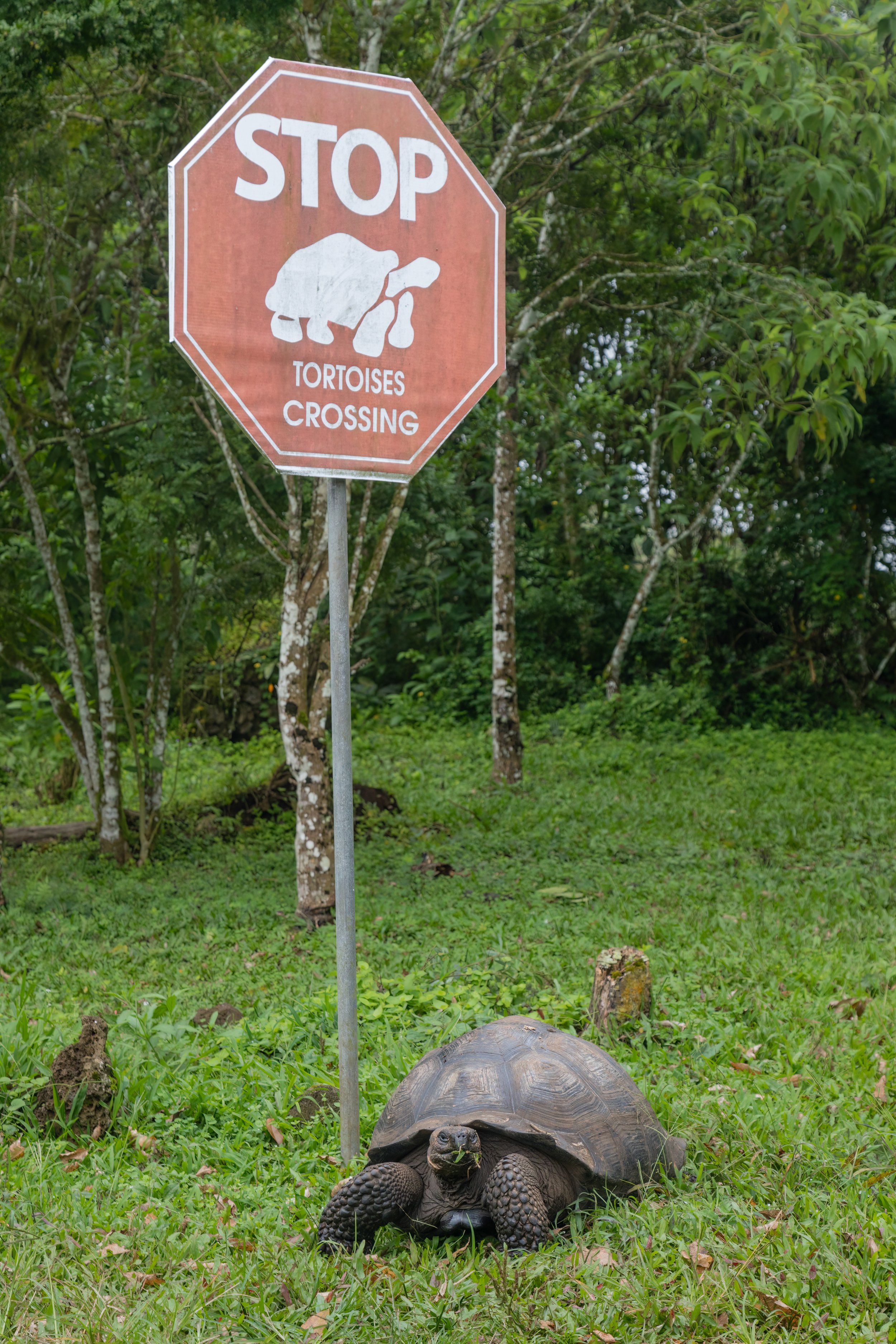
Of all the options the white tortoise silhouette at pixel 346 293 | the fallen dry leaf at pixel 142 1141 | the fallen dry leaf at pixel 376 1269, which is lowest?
the fallen dry leaf at pixel 142 1141

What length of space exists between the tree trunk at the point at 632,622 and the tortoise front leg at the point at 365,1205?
1065 centimetres

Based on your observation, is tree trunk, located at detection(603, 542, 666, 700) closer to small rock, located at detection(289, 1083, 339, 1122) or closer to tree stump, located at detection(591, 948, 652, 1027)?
tree stump, located at detection(591, 948, 652, 1027)

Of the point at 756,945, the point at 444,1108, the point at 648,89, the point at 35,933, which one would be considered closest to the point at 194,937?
the point at 35,933

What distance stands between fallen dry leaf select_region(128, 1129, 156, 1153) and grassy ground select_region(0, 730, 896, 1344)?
1.1 inches

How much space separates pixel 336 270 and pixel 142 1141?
2.75 m

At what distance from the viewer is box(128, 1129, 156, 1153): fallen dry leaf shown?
3545 millimetres

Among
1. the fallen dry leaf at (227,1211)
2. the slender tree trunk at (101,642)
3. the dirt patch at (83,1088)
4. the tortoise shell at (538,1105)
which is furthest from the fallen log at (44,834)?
the tortoise shell at (538,1105)

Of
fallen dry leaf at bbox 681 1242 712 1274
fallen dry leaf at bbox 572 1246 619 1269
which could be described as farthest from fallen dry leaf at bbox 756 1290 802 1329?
fallen dry leaf at bbox 572 1246 619 1269

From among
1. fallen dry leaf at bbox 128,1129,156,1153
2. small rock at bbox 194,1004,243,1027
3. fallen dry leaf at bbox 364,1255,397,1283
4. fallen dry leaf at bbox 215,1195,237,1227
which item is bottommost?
small rock at bbox 194,1004,243,1027

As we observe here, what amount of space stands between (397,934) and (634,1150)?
3.20 meters

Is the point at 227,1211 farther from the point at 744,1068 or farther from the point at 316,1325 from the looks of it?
the point at 744,1068

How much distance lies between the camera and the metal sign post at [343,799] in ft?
9.86

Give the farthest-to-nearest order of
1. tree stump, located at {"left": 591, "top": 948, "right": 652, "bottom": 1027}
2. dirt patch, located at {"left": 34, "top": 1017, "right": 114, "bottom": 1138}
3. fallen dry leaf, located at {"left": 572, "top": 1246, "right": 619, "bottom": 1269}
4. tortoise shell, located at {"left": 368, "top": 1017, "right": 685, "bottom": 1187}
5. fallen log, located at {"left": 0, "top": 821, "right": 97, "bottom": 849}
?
fallen log, located at {"left": 0, "top": 821, "right": 97, "bottom": 849}, tree stump, located at {"left": 591, "top": 948, "right": 652, "bottom": 1027}, dirt patch, located at {"left": 34, "top": 1017, "right": 114, "bottom": 1138}, tortoise shell, located at {"left": 368, "top": 1017, "right": 685, "bottom": 1187}, fallen dry leaf, located at {"left": 572, "top": 1246, "right": 619, "bottom": 1269}

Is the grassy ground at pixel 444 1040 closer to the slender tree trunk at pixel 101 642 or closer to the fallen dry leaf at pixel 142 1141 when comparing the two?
the fallen dry leaf at pixel 142 1141
